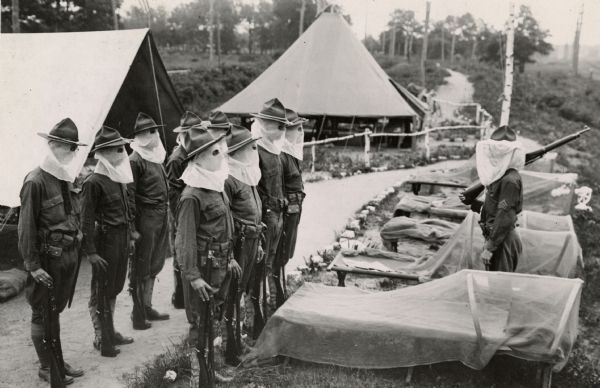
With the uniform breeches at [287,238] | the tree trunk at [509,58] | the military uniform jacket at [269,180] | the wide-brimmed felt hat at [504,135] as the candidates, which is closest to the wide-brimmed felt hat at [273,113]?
the military uniform jacket at [269,180]

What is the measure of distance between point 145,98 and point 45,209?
4.26m

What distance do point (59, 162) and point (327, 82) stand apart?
1317 centimetres

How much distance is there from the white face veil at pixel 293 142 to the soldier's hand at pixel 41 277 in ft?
8.43

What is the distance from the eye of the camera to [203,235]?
156 inches

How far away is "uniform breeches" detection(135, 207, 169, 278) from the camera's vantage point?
5.38 metres

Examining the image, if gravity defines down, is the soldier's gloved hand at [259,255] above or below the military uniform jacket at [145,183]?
below

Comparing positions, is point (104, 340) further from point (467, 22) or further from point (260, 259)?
point (467, 22)

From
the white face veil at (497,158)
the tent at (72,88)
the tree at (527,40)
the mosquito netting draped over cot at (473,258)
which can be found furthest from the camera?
the tree at (527,40)

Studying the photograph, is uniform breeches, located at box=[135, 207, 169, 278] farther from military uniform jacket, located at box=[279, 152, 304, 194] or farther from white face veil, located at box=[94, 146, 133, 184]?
military uniform jacket, located at box=[279, 152, 304, 194]

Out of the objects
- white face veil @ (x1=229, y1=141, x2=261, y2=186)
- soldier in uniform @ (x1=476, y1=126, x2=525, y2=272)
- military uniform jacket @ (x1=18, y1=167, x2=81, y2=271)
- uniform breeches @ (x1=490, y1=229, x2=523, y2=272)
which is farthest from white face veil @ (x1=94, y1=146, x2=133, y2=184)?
uniform breeches @ (x1=490, y1=229, x2=523, y2=272)

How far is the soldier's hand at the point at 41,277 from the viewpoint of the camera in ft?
13.3

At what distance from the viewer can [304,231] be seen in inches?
351

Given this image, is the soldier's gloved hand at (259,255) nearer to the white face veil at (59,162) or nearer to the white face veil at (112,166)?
the white face veil at (112,166)

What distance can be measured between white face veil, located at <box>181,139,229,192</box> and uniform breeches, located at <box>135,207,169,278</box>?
1.66 meters
